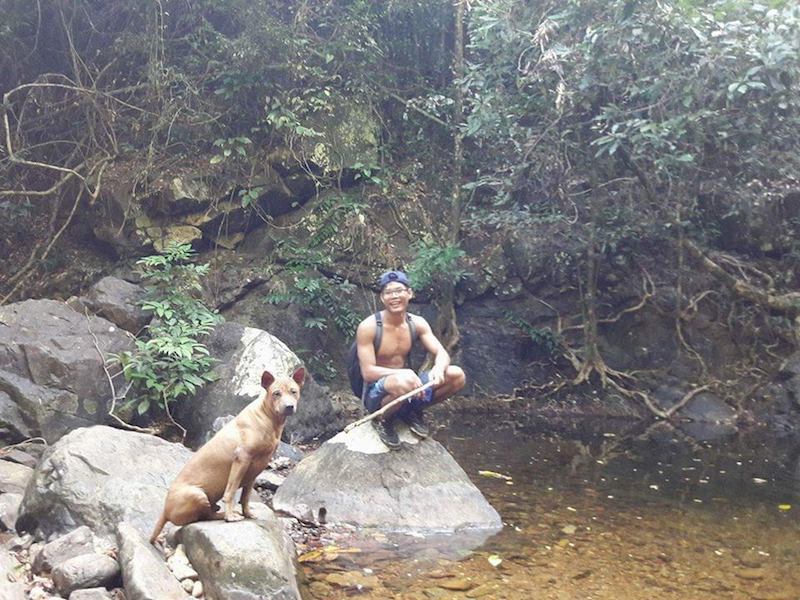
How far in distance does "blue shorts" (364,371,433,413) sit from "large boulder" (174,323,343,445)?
5.45 ft

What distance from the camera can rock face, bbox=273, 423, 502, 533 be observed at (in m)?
5.40

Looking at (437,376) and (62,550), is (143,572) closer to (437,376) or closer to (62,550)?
(62,550)

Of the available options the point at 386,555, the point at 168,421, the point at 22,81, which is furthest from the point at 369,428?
the point at 22,81

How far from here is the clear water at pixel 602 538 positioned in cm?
441

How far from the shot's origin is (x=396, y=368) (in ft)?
19.9

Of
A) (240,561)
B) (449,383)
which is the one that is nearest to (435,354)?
(449,383)

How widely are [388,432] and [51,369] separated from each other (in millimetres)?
3408

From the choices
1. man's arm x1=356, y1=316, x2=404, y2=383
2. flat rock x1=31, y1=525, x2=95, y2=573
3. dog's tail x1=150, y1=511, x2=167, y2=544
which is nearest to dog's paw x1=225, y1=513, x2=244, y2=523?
dog's tail x1=150, y1=511, x2=167, y2=544

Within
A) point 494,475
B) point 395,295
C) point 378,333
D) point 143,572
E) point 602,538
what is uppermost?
point 395,295

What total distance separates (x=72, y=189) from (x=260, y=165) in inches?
108

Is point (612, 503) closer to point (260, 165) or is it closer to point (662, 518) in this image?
point (662, 518)

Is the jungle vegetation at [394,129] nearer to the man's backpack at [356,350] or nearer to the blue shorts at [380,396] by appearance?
the man's backpack at [356,350]

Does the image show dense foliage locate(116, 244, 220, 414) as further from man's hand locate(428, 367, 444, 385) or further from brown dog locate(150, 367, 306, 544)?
brown dog locate(150, 367, 306, 544)

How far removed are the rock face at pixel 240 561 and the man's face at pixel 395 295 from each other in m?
2.25
